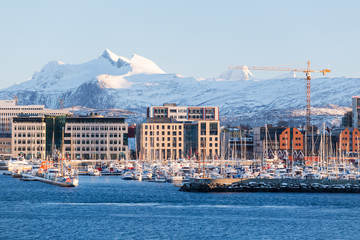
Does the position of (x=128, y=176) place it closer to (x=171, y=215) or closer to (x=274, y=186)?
(x=274, y=186)

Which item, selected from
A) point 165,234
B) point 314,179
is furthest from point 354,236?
point 314,179

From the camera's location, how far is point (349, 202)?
379 feet

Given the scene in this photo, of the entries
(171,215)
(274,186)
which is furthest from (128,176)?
(171,215)

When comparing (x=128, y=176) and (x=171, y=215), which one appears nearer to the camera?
(x=171, y=215)

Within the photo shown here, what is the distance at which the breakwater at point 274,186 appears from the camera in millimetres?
130375

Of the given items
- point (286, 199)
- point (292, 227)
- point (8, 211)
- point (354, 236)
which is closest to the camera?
point (354, 236)

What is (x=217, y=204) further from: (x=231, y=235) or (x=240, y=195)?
(x=231, y=235)

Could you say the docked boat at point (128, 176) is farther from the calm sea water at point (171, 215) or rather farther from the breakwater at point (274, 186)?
the breakwater at point (274, 186)

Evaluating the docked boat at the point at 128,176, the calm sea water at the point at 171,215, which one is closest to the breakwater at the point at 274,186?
the calm sea water at the point at 171,215

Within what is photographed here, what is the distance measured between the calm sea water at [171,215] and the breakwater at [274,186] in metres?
3.76

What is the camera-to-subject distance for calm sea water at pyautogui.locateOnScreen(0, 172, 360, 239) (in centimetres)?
8438

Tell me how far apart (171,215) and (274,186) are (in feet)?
118

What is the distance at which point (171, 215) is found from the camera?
326ft

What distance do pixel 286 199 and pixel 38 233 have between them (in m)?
45.3
